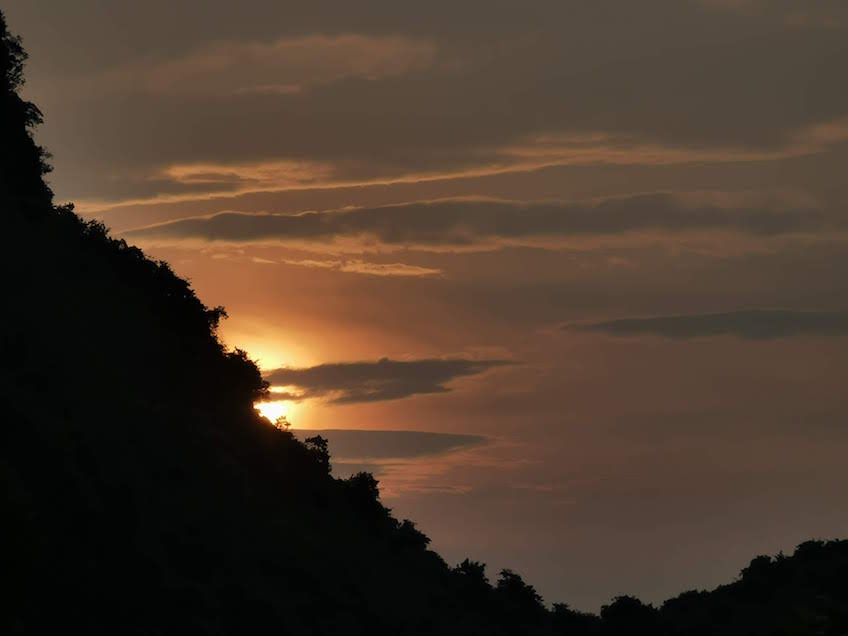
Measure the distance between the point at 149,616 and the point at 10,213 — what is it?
85.8 ft

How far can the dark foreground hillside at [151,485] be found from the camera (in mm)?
41906

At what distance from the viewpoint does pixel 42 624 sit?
37.6 metres

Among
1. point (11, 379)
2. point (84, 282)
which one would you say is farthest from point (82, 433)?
point (84, 282)

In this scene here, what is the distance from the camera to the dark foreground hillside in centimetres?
4191

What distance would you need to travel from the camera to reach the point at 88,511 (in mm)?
43594

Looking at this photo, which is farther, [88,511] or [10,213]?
[10,213]

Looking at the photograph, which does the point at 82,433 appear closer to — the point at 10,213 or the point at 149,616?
the point at 149,616

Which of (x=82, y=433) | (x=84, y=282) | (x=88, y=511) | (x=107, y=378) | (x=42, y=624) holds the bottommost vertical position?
(x=42, y=624)

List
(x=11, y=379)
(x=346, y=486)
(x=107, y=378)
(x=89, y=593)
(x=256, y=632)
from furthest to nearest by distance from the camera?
(x=346, y=486) → (x=107, y=378) → (x=256, y=632) → (x=11, y=379) → (x=89, y=593)

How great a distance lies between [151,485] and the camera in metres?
53.1

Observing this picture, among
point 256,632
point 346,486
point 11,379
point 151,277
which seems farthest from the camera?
point 346,486

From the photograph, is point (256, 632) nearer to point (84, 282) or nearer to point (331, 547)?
point (331, 547)

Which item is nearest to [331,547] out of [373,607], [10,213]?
[373,607]

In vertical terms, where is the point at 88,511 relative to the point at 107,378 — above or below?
below
